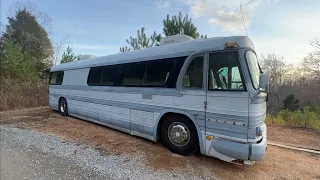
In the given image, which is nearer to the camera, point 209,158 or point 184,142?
point 209,158

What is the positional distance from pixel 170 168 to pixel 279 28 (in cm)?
554

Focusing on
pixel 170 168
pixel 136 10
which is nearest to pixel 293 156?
pixel 170 168

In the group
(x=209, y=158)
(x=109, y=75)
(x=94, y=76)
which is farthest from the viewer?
(x=94, y=76)

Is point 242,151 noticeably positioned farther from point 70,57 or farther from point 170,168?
point 70,57

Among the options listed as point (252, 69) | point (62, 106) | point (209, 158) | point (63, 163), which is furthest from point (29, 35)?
point (252, 69)

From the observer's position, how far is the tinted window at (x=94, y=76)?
647cm

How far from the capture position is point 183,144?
4.14 m

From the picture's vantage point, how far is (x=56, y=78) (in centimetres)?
934

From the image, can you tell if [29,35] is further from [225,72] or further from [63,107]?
[225,72]

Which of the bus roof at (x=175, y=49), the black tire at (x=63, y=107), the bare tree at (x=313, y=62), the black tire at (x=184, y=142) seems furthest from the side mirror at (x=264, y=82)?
the bare tree at (x=313, y=62)

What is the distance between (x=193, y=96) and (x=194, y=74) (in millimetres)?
438

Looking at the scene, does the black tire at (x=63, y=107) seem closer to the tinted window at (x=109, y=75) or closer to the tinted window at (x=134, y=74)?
the tinted window at (x=109, y=75)

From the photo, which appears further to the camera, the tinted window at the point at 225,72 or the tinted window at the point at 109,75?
the tinted window at the point at 109,75

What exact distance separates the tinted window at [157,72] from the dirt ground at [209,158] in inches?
60.9
